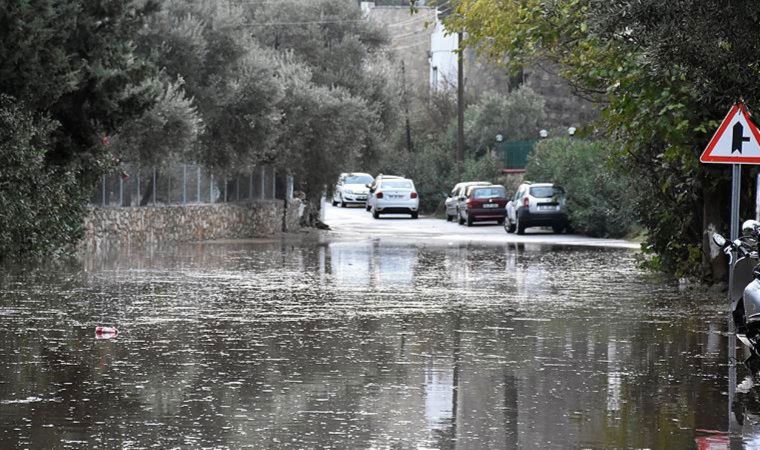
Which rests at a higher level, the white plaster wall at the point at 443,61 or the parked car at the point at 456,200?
the white plaster wall at the point at 443,61

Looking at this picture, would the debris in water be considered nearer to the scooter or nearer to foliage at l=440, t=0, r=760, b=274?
foliage at l=440, t=0, r=760, b=274

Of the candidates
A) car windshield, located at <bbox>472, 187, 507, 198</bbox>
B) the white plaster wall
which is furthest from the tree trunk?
the white plaster wall

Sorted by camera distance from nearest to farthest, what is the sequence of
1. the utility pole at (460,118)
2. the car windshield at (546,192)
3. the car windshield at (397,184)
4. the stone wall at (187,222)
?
the stone wall at (187,222) < the car windshield at (546,192) < the car windshield at (397,184) < the utility pole at (460,118)

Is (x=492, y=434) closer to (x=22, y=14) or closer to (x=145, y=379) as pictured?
(x=145, y=379)

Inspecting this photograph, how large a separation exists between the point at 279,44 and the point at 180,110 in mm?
17685

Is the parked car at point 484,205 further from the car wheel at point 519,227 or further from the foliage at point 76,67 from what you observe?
the foliage at point 76,67

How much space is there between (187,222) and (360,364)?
29466 millimetres

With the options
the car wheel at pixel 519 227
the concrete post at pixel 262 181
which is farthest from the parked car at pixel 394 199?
the car wheel at pixel 519 227

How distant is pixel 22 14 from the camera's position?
75.6 feet

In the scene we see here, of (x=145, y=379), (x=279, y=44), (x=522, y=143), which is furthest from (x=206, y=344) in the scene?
(x=522, y=143)

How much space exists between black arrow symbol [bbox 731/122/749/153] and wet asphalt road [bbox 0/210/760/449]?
1.98 meters

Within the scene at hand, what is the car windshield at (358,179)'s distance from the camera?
7681 cm

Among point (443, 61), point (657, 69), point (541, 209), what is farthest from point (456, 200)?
point (657, 69)

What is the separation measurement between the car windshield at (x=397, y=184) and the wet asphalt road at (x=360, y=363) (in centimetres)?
3907
